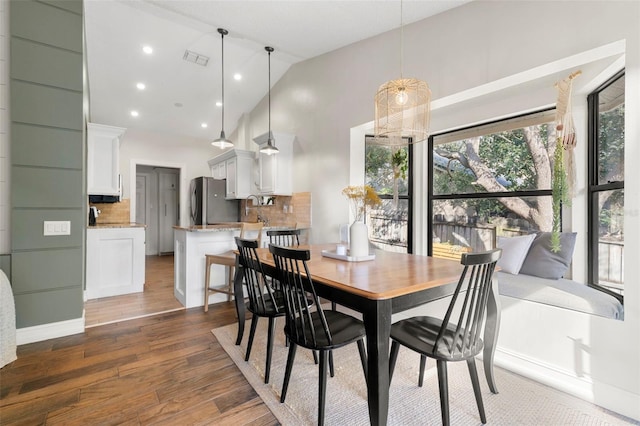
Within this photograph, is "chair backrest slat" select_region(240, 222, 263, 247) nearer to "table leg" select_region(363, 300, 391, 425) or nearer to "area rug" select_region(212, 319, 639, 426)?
"area rug" select_region(212, 319, 639, 426)

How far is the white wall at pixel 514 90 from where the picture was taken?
1.60m

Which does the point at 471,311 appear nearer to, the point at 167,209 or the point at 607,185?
the point at 607,185

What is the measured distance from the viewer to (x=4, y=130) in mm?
2303

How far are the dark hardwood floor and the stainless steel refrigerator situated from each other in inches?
127

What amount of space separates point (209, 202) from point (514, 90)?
5.08m

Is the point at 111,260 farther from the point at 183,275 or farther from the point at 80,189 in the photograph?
the point at 80,189

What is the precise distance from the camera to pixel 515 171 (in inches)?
106

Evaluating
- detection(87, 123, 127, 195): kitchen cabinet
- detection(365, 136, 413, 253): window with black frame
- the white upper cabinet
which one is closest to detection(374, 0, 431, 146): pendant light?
detection(365, 136, 413, 253): window with black frame

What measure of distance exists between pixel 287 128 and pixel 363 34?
1.82m

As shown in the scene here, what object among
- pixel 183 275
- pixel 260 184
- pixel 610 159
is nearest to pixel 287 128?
pixel 260 184

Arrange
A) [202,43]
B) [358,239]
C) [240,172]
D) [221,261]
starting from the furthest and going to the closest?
[240,172] → [202,43] → [221,261] → [358,239]

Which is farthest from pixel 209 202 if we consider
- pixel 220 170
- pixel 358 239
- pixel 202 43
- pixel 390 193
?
pixel 358 239

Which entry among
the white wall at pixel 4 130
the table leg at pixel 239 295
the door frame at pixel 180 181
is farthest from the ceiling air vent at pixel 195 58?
the table leg at pixel 239 295

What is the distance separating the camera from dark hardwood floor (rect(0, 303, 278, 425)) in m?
1.59
